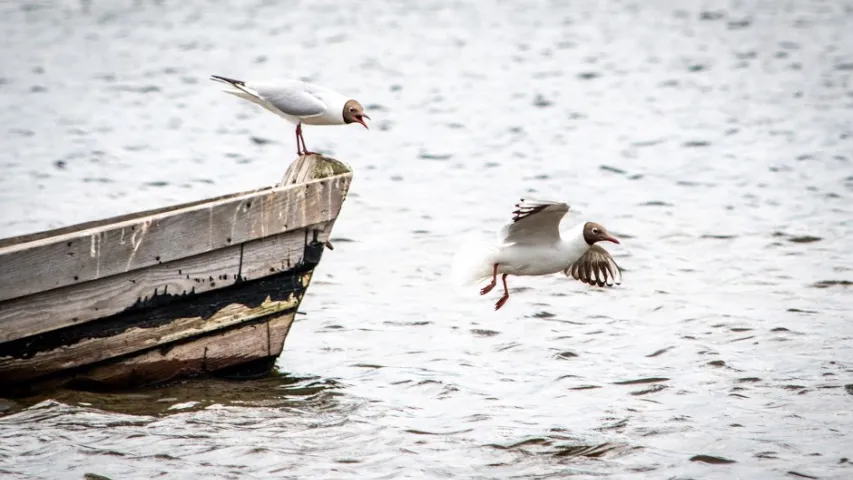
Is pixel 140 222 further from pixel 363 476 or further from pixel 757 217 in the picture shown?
pixel 757 217

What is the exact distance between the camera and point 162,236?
22.4 ft

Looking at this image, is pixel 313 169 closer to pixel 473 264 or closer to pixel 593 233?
pixel 473 264

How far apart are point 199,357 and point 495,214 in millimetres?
6167

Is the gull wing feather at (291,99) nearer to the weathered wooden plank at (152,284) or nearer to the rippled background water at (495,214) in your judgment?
the weathered wooden plank at (152,284)

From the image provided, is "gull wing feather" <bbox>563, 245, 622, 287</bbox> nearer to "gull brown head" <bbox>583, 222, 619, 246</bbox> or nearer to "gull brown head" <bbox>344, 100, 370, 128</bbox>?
"gull brown head" <bbox>583, 222, 619, 246</bbox>

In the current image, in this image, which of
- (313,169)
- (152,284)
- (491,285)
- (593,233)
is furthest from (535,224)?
(152,284)

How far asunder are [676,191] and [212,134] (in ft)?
23.8

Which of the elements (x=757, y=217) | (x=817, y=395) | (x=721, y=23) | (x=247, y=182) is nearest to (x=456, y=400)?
(x=817, y=395)

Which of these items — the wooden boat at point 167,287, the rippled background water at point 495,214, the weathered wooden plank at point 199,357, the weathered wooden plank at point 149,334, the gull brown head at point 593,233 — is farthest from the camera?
the gull brown head at point 593,233

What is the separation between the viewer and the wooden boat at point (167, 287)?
6.50 meters

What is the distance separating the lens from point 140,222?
671 cm

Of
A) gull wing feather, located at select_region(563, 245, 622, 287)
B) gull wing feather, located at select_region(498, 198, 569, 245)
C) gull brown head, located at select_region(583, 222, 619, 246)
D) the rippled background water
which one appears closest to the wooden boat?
the rippled background water

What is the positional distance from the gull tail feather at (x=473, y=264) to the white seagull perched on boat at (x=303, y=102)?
3.73 ft

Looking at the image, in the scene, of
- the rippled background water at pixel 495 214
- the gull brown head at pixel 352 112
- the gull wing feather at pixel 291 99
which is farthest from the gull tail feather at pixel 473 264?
the gull wing feather at pixel 291 99
